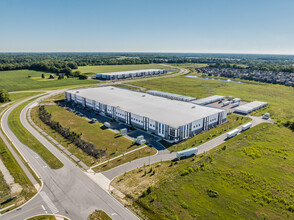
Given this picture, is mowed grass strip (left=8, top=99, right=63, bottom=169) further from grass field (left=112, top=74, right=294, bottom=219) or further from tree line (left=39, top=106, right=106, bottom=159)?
grass field (left=112, top=74, right=294, bottom=219)

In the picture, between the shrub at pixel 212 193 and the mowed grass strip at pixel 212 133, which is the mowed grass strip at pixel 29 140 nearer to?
the mowed grass strip at pixel 212 133

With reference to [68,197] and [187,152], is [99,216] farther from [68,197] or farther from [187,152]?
[187,152]

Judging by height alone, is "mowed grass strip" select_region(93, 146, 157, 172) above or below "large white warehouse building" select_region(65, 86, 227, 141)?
below

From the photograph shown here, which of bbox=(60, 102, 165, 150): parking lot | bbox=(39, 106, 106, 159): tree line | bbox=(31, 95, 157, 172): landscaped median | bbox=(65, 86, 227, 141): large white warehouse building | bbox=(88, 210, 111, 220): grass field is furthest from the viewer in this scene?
bbox=(65, 86, 227, 141): large white warehouse building

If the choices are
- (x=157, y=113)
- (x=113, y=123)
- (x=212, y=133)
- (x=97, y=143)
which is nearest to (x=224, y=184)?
(x=212, y=133)

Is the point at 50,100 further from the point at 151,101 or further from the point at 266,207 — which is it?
the point at 266,207

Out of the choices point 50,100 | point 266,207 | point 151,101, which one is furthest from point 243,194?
point 50,100

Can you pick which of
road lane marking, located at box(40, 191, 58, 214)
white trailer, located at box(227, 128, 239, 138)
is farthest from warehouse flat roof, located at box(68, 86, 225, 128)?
road lane marking, located at box(40, 191, 58, 214)
